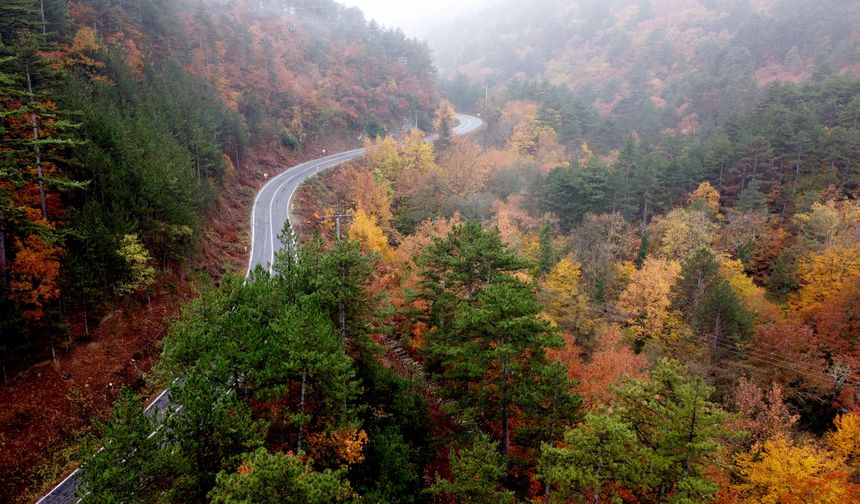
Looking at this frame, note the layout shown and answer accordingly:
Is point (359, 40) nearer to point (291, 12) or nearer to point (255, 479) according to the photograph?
point (291, 12)

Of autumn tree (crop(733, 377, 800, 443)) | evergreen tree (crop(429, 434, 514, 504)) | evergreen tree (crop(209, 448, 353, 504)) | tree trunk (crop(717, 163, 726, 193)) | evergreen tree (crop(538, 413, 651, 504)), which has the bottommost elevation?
autumn tree (crop(733, 377, 800, 443))

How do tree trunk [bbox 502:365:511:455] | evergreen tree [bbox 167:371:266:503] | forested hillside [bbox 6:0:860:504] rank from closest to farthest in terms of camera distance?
evergreen tree [bbox 167:371:266:503]
forested hillside [bbox 6:0:860:504]
tree trunk [bbox 502:365:511:455]

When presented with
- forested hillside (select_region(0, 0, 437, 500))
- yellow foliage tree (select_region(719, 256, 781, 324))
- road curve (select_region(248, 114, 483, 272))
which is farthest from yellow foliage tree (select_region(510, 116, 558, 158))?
yellow foliage tree (select_region(719, 256, 781, 324))

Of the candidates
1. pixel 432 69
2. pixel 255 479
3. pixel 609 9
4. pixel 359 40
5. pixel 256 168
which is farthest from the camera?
pixel 609 9

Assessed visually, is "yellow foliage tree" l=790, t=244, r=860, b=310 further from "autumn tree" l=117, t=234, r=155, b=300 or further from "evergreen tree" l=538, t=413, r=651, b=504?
"autumn tree" l=117, t=234, r=155, b=300

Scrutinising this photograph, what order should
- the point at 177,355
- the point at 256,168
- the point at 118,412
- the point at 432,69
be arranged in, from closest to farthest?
the point at 118,412 → the point at 177,355 → the point at 256,168 → the point at 432,69

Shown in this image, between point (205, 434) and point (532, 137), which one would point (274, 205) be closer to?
point (205, 434)

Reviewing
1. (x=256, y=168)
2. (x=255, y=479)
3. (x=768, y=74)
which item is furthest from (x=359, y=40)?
(x=255, y=479)
